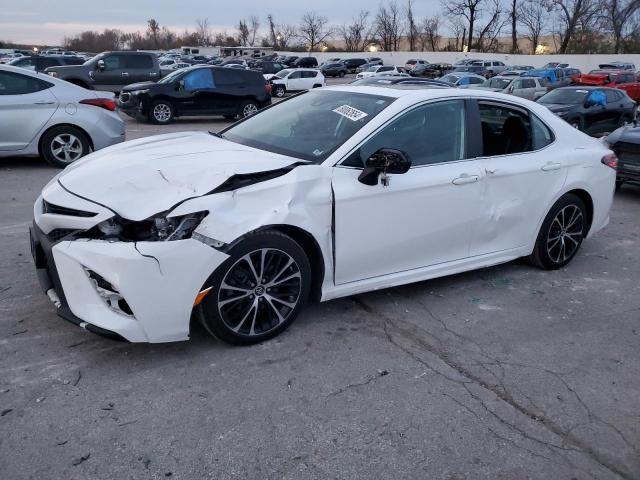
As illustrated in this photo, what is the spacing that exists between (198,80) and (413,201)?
564 inches

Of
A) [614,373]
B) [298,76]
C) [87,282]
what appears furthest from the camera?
[298,76]

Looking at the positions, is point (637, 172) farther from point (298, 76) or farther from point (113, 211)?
point (298, 76)

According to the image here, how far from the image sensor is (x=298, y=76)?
102 ft

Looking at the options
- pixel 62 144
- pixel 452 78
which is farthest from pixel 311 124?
pixel 452 78

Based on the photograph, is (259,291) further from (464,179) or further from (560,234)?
(560,234)

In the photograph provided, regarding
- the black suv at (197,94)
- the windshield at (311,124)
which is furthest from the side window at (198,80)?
the windshield at (311,124)

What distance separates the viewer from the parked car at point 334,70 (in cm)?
5172

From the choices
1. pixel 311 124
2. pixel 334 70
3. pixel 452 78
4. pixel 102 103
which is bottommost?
pixel 334 70

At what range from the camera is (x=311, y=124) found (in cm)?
433

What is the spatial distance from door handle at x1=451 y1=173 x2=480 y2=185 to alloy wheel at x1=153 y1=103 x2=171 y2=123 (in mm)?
13543

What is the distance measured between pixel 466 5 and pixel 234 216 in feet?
260

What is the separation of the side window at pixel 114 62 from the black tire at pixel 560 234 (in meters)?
19.1

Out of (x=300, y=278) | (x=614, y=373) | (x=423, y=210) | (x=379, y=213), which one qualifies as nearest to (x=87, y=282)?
(x=300, y=278)

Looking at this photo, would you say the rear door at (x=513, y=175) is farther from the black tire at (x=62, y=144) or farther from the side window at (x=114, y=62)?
the side window at (x=114, y=62)
